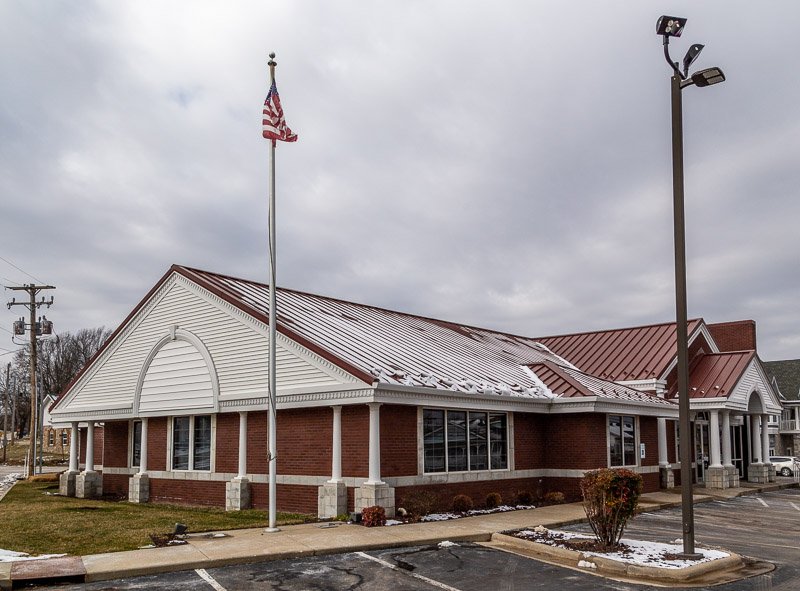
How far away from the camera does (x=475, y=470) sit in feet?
68.7

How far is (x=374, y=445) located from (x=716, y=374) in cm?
1898

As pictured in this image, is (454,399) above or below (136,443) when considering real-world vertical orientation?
above

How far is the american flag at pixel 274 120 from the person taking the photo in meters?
16.7

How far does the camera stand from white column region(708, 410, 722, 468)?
2901cm

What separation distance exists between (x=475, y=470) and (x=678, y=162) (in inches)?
409

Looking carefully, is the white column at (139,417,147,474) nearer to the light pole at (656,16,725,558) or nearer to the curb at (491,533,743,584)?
the curb at (491,533,743,584)

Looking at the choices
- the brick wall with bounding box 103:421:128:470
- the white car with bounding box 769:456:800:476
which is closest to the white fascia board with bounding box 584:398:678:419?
the brick wall with bounding box 103:421:128:470

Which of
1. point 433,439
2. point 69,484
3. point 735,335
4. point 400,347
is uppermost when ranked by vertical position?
point 735,335

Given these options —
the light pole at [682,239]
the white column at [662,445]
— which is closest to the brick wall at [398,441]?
the light pole at [682,239]

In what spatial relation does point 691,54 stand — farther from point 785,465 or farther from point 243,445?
point 785,465

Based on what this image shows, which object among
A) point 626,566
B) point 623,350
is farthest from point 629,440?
point 626,566

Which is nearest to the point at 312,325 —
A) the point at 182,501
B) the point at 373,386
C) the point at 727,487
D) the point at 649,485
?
the point at 373,386

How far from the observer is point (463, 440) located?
68.0 ft

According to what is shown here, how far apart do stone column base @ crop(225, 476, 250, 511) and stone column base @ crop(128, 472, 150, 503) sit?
5049 millimetres
